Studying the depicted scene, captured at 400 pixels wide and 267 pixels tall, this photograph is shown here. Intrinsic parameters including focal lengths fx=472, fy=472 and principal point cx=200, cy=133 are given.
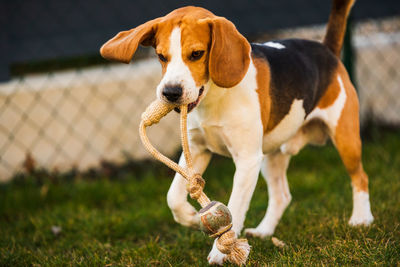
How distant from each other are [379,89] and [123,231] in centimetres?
392

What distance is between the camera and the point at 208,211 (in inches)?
91.5

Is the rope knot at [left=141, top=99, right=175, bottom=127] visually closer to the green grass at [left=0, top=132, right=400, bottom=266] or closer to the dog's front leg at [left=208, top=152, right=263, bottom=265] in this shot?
the dog's front leg at [left=208, top=152, right=263, bottom=265]

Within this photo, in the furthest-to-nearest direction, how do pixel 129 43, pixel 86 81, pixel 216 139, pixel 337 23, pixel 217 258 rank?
pixel 86 81 < pixel 337 23 < pixel 216 139 < pixel 217 258 < pixel 129 43

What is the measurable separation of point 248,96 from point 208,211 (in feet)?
2.68

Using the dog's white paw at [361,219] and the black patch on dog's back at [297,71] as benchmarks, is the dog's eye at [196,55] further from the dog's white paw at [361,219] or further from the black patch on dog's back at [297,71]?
the dog's white paw at [361,219]

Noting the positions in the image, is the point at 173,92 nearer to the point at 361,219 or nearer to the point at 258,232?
the point at 258,232

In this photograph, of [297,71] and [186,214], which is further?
[297,71]

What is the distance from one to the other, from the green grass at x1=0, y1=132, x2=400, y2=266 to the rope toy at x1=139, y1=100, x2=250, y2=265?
0.22 m

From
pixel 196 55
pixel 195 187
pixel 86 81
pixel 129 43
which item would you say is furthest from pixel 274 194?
pixel 86 81

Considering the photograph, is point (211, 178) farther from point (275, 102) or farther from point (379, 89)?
point (379, 89)

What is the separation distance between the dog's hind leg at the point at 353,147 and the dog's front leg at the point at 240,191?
92 cm

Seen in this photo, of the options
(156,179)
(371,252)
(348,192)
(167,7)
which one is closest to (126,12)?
(167,7)

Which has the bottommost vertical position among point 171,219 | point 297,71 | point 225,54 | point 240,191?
point 171,219

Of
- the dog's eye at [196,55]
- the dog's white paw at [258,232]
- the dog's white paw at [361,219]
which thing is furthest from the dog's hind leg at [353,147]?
the dog's eye at [196,55]
